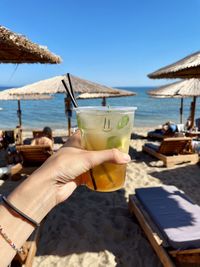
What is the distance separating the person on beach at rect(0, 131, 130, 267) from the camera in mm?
988

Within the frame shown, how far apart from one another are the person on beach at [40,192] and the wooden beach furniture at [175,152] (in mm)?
6067

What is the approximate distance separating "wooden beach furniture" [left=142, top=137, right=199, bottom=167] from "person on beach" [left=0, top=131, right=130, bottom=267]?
607 cm

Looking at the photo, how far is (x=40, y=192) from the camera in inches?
41.3

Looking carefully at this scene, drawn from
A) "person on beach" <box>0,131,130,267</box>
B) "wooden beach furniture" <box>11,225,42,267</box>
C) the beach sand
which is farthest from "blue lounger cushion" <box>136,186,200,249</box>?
"person on beach" <box>0,131,130,267</box>

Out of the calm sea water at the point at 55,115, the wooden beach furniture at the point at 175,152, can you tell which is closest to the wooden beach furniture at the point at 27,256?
the wooden beach furniture at the point at 175,152

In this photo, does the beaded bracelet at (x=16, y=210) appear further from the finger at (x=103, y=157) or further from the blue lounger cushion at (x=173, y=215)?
the blue lounger cushion at (x=173, y=215)

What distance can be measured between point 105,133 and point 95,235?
2.84 metres

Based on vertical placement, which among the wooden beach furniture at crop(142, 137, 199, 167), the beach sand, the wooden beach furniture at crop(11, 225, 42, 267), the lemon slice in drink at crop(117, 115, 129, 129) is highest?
the lemon slice in drink at crop(117, 115, 129, 129)

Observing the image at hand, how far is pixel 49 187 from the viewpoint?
1.08 m

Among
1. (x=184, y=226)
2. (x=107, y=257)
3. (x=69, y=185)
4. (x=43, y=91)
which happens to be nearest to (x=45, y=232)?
(x=107, y=257)

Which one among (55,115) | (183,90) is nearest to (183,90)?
(183,90)

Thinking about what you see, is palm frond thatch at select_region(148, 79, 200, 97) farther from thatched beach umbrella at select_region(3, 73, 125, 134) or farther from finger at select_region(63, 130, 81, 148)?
finger at select_region(63, 130, 81, 148)

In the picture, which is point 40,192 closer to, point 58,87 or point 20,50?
point 20,50

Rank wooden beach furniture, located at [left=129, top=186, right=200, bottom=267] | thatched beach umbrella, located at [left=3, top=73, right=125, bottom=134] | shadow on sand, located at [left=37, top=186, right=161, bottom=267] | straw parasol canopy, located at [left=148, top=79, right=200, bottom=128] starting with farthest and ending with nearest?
straw parasol canopy, located at [left=148, top=79, right=200, bottom=128]
thatched beach umbrella, located at [left=3, top=73, right=125, bottom=134]
shadow on sand, located at [left=37, top=186, right=161, bottom=267]
wooden beach furniture, located at [left=129, top=186, right=200, bottom=267]
